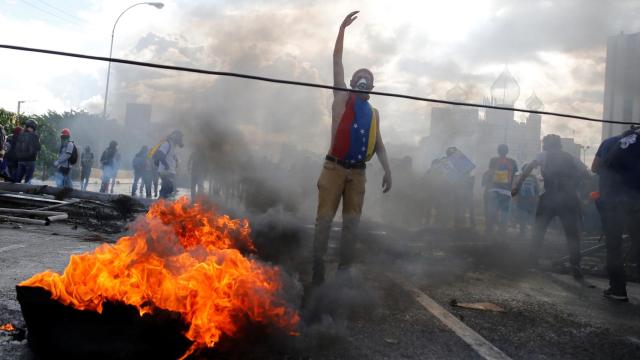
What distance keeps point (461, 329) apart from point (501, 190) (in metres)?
7.38

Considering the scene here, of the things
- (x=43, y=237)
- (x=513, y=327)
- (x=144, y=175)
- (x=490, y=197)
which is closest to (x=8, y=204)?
(x=43, y=237)

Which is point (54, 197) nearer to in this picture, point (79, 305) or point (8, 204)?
point (8, 204)

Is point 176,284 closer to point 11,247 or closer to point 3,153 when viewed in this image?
point 11,247

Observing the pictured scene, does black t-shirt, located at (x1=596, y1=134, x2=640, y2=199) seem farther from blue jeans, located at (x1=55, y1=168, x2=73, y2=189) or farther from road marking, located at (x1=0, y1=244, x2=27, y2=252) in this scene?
blue jeans, located at (x1=55, y1=168, x2=73, y2=189)

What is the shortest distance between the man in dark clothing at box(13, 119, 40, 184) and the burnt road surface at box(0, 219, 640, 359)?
5526 mm

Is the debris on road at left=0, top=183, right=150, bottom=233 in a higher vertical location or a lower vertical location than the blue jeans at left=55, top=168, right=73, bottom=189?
lower

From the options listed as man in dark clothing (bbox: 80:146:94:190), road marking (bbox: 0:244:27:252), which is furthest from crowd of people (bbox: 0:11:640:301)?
man in dark clothing (bbox: 80:146:94:190)

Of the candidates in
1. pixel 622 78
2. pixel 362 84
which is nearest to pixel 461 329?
pixel 362 84

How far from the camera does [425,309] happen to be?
12.0ft

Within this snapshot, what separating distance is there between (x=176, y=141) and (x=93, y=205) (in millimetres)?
2090

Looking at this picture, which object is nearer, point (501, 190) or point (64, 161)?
point (501, 190)

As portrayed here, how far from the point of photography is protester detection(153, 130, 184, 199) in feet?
33.3

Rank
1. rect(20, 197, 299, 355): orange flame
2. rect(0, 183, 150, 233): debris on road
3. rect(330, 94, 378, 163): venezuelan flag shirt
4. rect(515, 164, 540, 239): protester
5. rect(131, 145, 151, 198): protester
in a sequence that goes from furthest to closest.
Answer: rect(131, 145, 151, 198): protester → rect(515, 164, 540, 239): protester → rect(0, 183, 150, 233): debris on road → rect(330, 94, 378, 163): venezuelan flag shirt → rect(20, 197, 299, 355): orange flame

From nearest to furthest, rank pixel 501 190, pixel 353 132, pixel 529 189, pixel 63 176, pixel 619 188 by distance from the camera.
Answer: pixel 353 132 → pixel 619 188 → pixel 501 190 → pixel 529 189 → pixel 63 176
